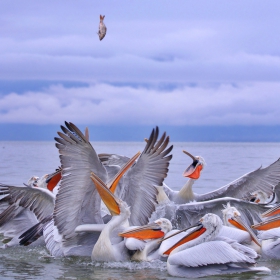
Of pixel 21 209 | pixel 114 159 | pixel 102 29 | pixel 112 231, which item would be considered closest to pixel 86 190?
pixel 112 231

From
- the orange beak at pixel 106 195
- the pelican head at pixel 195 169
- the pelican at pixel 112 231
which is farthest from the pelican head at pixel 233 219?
the pelican head at pixel 195 169

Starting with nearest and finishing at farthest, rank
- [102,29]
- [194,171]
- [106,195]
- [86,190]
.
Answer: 1. [106,195]
2. [86,190]
3. [102,29]
4. [194,171]

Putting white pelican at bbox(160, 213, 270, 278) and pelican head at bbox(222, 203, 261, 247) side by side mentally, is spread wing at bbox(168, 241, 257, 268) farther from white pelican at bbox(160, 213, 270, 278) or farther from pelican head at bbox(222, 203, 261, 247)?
pelican head at bbox(222, 203, 261, 247)

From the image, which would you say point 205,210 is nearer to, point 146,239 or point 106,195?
point 146,239

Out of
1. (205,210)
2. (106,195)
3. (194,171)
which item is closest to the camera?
(106,195)

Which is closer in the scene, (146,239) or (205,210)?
(146,239)

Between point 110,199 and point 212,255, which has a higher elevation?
point 110,199

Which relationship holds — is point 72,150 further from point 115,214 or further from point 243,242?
point 243,242

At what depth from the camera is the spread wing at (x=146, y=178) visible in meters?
6.77

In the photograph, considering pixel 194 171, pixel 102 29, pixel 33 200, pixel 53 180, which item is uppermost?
pixel 102 29

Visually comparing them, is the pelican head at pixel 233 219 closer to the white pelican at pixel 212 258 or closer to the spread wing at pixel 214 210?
the spread wing at pixel 214 210

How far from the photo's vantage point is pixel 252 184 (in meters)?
8.67

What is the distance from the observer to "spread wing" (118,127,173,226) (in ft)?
22.2

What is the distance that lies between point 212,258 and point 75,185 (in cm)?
174
